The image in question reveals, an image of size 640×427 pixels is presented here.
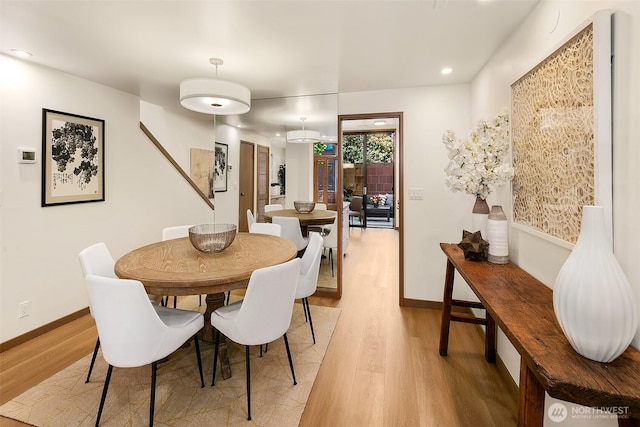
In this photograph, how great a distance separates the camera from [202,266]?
71.4 inches

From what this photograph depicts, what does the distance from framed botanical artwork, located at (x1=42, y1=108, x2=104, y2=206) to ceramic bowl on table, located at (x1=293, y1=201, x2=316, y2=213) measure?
2052 mm

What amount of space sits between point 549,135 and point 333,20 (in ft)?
4.46

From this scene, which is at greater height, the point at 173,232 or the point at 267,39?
the point at 267,39

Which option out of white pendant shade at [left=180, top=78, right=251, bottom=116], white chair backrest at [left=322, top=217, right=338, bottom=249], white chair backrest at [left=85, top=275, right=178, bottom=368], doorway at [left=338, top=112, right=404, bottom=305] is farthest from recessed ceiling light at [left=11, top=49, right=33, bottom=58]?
white chair backrest at [left=322, top=217, right=338, bottom=249]

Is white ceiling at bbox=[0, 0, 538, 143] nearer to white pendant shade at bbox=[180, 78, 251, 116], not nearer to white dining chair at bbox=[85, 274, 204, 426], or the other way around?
white pendant shade at bbox=[180, 78, 251, 116]

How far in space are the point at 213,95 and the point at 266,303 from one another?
1.43 m

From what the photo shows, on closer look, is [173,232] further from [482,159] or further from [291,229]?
[482,159]

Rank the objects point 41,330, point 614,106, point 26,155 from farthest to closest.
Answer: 1. point 41,330
2. point 26,155
3. point 614,106

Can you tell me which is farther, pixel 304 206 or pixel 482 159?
pixel 304 206

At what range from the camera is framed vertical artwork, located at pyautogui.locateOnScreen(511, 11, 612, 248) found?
108cm

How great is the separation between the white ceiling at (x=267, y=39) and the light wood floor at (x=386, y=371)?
7.53 ft

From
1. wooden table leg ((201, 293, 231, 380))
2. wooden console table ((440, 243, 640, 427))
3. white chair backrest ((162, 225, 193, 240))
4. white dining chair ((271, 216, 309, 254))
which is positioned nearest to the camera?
wooden console table ((440, 243, 640, 427))

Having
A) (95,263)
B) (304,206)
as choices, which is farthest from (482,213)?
(95,263)

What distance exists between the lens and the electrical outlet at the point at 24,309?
247 centimetres
